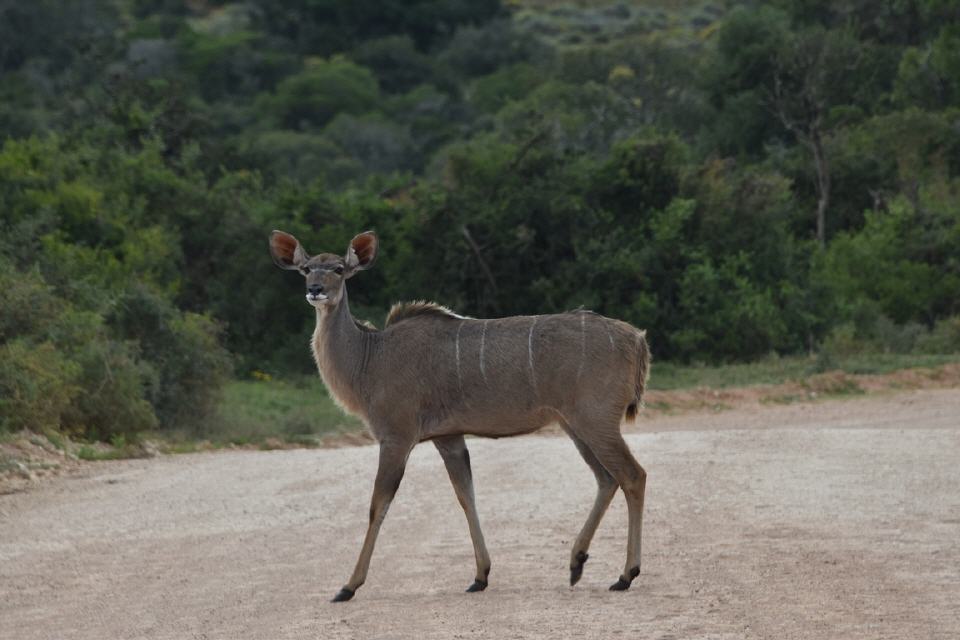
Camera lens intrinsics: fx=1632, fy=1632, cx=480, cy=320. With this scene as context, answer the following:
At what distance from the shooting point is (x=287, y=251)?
10266 mm

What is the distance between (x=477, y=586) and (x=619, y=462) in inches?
41.3

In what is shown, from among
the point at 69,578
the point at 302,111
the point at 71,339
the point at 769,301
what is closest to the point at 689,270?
the point at 769,301

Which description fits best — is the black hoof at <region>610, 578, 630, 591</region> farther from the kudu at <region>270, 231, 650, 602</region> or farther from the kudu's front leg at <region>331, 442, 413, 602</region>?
the kudu's front leg at <region>331, 442, 413, 602</region>

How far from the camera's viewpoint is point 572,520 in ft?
37.7

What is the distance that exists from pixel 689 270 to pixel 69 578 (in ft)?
57.5

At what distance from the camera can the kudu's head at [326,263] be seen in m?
9.91

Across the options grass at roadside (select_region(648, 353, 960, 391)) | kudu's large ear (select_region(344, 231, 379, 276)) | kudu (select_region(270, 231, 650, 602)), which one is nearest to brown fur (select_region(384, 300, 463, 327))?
kudu (select_region(270, 231, 650, 602))

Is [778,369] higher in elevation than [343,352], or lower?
lower

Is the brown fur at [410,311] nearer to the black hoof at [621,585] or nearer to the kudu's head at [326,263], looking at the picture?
the kudu's head at [326,263]

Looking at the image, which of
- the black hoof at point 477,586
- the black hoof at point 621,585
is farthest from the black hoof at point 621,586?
the black hoof at point 477,586

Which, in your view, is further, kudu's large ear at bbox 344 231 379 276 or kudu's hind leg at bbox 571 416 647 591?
kudu's large ear at bbox 344 231 379 276

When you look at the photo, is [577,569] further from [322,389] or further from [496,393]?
[322,389]

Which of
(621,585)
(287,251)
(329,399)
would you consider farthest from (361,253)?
(329,399)

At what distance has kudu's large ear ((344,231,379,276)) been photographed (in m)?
10.0
